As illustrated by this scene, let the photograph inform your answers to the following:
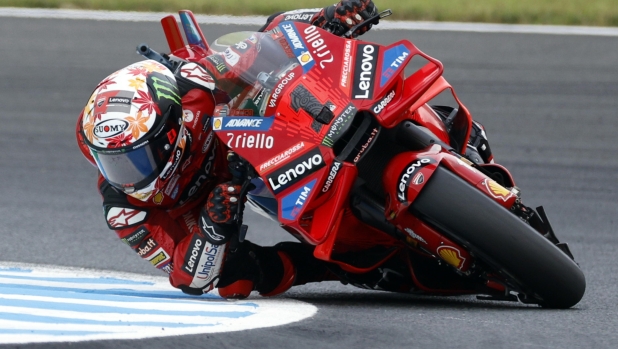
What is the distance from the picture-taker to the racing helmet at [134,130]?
11.9 feet

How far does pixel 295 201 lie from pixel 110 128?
0.84m

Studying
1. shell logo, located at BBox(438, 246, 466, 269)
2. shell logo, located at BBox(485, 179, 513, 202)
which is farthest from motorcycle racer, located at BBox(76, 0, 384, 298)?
shell logo, located at BBox(485, 179, 513, 202)

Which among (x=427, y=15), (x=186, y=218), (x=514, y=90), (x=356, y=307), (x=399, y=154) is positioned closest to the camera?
(x=399, y=154)

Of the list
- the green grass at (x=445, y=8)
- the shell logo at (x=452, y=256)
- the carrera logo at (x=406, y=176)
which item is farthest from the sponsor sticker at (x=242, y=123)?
the green grass at (x=445, y=8)

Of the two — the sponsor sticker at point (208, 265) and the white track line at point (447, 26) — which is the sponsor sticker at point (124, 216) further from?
the white track line at point (447, 26)

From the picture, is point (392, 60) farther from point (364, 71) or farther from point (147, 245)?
point (147, 245)

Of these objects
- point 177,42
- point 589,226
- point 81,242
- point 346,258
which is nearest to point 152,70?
point 177,42

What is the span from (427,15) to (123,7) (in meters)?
3.46

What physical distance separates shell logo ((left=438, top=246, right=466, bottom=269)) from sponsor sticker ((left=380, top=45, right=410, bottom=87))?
646mm

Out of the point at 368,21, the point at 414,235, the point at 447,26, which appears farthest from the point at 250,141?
the point at 447,26

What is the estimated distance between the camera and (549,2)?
10.6 meters

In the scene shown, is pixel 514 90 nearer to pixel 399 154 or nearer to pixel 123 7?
pixel 123 7

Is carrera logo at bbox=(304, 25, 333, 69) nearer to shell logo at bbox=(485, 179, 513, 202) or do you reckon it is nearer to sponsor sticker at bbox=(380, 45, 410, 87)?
sponsor sticker at bbox=(380, 45, 410, 87)

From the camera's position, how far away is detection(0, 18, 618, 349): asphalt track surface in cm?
302
